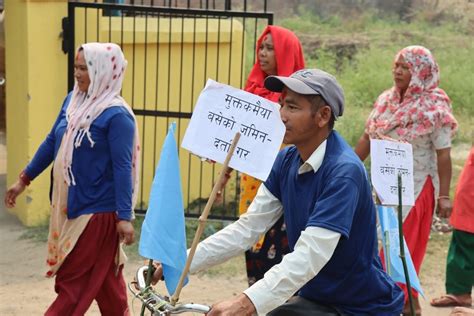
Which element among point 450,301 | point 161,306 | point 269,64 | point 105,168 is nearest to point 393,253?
point 161,306

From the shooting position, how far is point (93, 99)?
5.57 meters

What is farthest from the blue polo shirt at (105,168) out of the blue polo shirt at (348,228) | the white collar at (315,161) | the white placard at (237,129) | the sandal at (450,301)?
the sandal at (450,301)

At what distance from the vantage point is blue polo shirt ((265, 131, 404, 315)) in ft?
12.1

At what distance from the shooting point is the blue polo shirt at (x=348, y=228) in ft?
12.1

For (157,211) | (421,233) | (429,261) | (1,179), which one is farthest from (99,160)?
Answer: (1,179)

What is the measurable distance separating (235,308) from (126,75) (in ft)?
19.0

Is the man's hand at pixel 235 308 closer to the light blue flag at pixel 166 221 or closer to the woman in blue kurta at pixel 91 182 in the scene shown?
the light blue flag at pixel 166 221

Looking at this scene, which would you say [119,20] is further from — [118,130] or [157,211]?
[157,211]

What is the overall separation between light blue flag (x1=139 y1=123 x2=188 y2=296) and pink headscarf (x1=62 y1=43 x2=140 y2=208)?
73.5 inches

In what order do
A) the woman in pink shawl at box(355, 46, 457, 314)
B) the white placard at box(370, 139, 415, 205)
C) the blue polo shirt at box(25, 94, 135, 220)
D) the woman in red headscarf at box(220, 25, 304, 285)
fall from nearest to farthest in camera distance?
1. the white placard at box(370, 139, 415, 205)
2. the blue polo shirt at box(25, 94, 135, 220)
3. the woman in red headscarf at box(220, 25, 304, 285)
4. the woman in pink shawl at box(355, 46, 457, 314)

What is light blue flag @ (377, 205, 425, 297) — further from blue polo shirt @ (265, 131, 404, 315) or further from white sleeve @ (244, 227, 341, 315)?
white sleeve @ (244, 227, 341, 315)

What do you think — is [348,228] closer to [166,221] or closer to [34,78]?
[166,221]

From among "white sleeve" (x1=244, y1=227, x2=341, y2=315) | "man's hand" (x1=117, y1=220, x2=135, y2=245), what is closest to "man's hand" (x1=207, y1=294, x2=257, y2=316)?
"white sleeve" (x1=244, y1=227, x2=341, y2=315)

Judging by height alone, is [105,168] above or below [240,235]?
below
